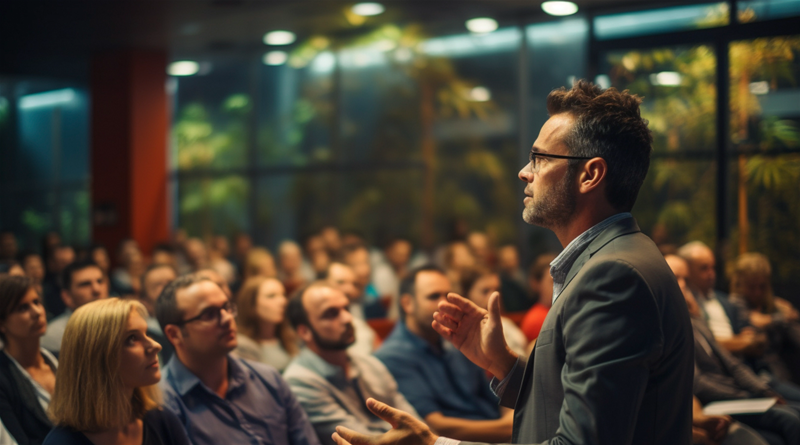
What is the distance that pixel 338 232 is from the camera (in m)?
10.4

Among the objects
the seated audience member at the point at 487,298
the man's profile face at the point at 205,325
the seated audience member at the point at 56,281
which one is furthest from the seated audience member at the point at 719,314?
the seated audience member at the point at 56,281

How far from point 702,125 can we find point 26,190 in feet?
40.6

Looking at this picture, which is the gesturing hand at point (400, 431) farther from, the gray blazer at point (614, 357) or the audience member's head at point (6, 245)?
the audience member's head at point (6, 245)

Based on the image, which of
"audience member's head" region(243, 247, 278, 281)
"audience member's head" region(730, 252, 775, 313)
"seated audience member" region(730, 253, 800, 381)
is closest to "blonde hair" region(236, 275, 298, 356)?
"audience member's head" region(243, 247, 278, 281)

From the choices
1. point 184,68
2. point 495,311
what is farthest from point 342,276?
point 184,68

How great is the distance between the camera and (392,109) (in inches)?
401

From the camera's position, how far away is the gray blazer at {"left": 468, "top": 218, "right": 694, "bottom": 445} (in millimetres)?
1257

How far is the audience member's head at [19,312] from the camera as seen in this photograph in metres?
2.78

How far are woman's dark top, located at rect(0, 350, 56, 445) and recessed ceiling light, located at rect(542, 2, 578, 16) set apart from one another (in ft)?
22.6

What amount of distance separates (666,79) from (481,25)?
120 inches

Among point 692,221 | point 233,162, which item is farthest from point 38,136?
point 692,221

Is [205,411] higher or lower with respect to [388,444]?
lower

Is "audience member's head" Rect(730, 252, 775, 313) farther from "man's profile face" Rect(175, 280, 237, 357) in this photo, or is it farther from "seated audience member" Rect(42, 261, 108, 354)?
"seated audience member" Rect(42, 261, 108, 354)

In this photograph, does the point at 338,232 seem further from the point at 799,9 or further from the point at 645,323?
the point at 645,323
